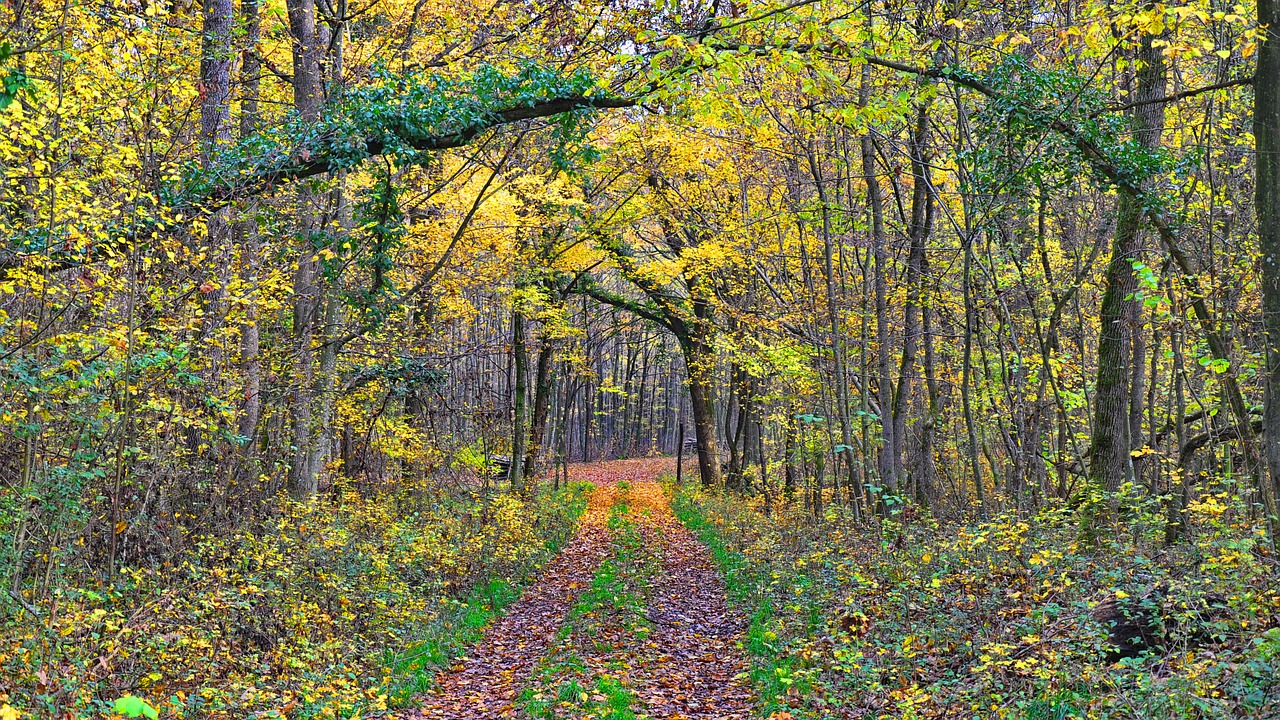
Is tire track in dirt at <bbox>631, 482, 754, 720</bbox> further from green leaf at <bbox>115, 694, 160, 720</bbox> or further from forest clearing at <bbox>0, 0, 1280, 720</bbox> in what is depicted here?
green leaf at <bbox>115, 694, 160, 720</bbox>

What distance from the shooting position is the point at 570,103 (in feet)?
29.1

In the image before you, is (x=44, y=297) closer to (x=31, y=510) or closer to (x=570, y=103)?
(x=31, y=510)

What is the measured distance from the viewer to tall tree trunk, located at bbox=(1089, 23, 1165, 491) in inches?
336

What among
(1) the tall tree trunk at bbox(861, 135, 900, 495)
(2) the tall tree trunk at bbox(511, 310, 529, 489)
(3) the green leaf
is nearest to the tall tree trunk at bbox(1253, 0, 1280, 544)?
(3) the green leaf

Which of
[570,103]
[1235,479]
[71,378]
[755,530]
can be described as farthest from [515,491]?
[1235,479]

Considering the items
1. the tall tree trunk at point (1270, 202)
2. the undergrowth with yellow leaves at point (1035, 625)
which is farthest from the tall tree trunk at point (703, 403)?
the tall tree trunk at point (1270, 202)

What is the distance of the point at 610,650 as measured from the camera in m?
8.66

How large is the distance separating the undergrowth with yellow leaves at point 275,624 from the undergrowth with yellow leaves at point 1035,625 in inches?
141

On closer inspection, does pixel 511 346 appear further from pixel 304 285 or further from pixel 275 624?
pixel 275 624

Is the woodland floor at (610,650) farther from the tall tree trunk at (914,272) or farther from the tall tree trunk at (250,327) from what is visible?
the tall tree trunk at (914,272)

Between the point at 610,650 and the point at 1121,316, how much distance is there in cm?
651

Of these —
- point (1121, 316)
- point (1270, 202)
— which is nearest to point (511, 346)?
point (1121, 316)

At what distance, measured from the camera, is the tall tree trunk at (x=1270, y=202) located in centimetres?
519

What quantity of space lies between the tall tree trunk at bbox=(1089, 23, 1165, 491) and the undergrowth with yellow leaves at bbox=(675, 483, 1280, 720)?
576 mm
